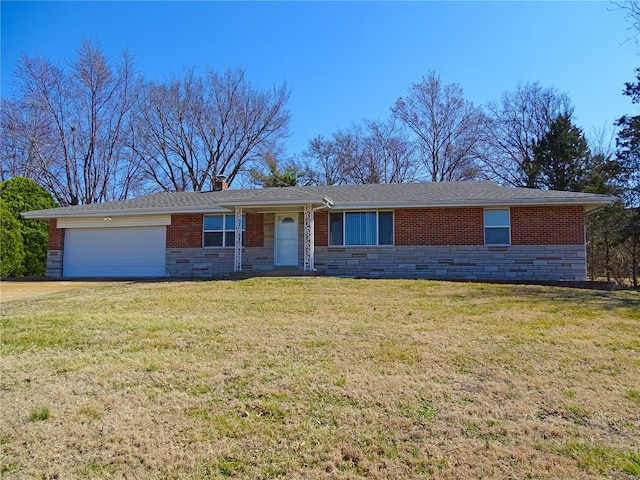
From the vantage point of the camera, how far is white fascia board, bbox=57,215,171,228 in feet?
55.7

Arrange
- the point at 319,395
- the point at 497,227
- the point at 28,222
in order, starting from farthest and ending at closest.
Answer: the point at 28,222
the point at 497,227
the point at 319,395

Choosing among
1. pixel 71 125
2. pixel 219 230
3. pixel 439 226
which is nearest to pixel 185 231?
pixel 219 230

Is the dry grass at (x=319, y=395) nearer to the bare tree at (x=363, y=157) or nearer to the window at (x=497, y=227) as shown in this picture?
the window at (x=497, y=227)

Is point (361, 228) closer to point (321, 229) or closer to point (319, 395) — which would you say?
point (321, 229)

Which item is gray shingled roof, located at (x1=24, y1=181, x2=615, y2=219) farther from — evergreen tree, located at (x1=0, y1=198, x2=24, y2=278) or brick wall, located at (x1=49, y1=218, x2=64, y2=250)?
evergreen tree, located at (x1=0, y1=198, x2=24, y2=278)

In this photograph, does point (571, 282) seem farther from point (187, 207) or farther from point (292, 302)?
point (187, 207)

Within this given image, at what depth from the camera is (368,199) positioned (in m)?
15.4

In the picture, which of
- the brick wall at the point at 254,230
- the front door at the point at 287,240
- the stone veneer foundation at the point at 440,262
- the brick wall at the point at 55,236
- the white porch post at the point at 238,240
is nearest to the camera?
the stone veneer foundation at the point at 440,262

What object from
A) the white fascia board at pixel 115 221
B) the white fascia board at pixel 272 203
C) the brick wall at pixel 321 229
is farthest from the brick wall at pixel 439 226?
the white fascia board at pixel 115 221

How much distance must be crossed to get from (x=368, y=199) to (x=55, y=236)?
12622 mm

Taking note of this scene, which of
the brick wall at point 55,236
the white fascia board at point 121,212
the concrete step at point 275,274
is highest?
the white fascia board at point 121,212

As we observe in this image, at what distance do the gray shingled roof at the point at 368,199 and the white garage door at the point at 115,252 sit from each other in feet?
2.94

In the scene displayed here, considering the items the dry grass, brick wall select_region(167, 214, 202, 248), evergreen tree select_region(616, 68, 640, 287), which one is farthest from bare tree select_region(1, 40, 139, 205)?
evergreen tree select_region(616, 68, 640, 287)

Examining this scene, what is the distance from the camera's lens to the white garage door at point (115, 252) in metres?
17.1
